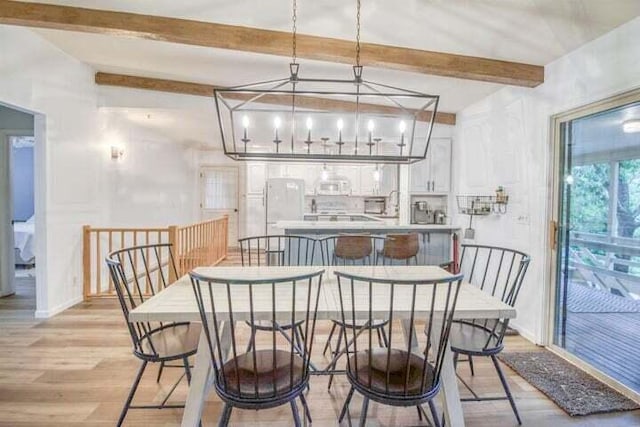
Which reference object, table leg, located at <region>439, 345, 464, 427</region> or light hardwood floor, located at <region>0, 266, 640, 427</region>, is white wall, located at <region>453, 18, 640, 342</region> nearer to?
light hardwood floor, located at <region>0, 266, 640, 427</region>

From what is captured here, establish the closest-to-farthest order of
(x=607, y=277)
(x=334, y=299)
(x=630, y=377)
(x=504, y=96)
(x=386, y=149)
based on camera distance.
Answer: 1. (x=334, y=299)
2. (x=630, y=377)
3. (x=607, y=277)
4. (x=504, y=96)
5. (x=386, y=149)

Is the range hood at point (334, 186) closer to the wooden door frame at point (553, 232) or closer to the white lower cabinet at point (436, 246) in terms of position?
the white lower cabinet at point (436, 246)

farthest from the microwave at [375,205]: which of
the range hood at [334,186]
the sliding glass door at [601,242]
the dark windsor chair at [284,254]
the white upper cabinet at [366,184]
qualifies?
the sliding glass door at [601,242]

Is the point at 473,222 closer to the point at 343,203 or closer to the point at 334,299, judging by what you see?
the point at 334,299

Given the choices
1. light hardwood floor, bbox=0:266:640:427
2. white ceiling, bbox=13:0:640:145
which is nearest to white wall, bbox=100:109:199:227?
white ceiling, bbox=13:0:640:145

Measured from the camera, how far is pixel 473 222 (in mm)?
4379

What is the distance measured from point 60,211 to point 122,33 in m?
2.10

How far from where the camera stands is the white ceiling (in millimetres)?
2268

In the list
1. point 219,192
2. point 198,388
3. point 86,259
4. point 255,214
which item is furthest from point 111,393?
point 219,192

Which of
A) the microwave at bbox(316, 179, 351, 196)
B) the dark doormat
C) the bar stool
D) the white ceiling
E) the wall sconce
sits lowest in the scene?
the dark doormat

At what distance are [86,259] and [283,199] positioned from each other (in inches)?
144

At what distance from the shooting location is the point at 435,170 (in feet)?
17.1

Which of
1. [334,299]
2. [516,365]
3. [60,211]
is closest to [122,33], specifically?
[60,211]

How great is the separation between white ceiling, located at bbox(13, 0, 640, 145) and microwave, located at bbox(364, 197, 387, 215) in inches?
175
